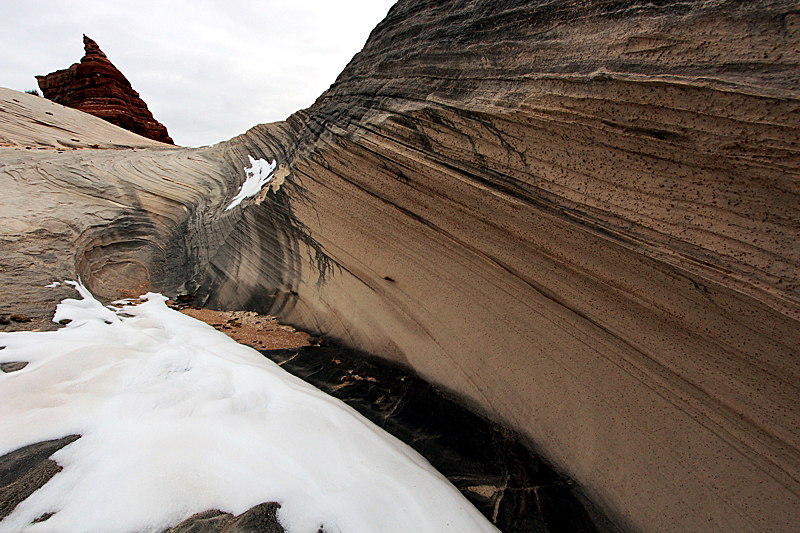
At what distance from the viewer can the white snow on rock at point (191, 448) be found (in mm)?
1238

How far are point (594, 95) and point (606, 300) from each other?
3.09 ft

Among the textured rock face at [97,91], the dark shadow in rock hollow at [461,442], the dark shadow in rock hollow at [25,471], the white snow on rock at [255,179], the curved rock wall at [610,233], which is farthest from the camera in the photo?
the textured rock face at [97,91]

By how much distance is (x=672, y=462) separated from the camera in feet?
5.47

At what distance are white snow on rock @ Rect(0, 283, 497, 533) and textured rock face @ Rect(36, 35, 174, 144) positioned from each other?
18.1 m

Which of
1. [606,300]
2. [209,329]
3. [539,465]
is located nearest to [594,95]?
[606,300]

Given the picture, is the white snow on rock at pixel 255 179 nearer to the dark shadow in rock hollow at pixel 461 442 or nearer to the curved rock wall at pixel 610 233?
the curved rock wall at pixel 610 233

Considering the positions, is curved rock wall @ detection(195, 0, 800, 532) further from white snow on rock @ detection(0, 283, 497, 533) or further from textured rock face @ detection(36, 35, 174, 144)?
textured rock face @ detection(36, 35, 174, 144)

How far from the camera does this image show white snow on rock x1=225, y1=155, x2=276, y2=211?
160 inches

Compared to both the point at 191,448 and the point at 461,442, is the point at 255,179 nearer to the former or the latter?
the point at 191,448

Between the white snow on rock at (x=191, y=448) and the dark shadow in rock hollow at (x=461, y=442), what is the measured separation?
139 mm

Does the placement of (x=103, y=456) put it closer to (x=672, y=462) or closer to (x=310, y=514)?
(x=310, y=514)

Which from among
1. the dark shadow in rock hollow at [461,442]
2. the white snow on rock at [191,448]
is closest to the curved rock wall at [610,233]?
the dark shadow in rock hollow at [461,442]

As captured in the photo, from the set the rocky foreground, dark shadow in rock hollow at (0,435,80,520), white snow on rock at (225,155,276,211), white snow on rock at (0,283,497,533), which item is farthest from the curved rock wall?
dark shadow in rock hollow at (0,435,80,520)

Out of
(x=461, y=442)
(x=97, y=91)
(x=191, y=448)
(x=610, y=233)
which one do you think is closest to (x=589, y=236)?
(x=610, y=233)
